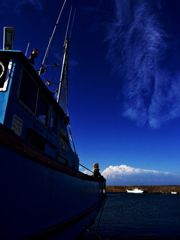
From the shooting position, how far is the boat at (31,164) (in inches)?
92.3

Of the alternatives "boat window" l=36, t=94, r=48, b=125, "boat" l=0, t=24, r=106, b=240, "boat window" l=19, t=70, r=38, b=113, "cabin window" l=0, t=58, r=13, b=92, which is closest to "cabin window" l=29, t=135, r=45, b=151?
"boat" l=0, t=24, r=106, b=240

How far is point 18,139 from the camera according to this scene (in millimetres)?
2463

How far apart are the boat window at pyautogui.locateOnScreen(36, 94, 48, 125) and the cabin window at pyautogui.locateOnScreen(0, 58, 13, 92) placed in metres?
1.47

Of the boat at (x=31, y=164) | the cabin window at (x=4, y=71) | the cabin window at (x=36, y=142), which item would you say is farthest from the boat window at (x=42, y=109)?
the cabin window at (x=4, y=71)

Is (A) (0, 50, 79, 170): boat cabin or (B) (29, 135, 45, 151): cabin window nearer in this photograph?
(A) (0, 50, 79, 170): boat cabin

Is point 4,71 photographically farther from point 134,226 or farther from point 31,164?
point 134,226

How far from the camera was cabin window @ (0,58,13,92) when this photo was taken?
405cm

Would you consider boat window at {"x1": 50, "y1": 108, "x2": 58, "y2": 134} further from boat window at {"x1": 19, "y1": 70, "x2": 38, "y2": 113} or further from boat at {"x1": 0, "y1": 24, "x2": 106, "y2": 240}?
boat window at {"x1": 19, "y1": 70, "x2": 38, "y2": 113}

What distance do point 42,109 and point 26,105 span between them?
3.45 feet

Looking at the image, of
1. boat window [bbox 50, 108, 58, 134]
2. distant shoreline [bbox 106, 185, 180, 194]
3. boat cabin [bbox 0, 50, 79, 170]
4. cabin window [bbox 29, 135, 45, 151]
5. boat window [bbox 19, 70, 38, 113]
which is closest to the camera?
boat cabin [bbox 0, 50, 79, 170]

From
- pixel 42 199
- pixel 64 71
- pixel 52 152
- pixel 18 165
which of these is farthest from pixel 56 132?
pixel 64 71

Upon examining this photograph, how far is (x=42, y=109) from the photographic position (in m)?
5.77

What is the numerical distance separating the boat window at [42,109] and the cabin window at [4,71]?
1.47 m

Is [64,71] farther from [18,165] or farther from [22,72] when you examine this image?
[18,165]
